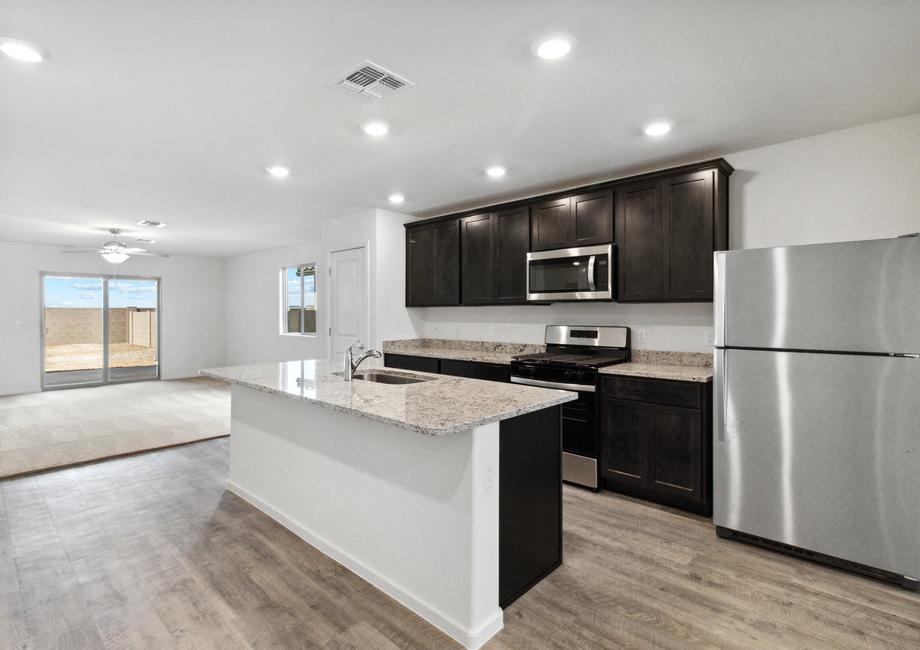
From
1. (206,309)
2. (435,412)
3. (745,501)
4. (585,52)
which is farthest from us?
(206,309)

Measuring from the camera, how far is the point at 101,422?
5.72 meters

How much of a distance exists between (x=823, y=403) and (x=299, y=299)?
7.57 m

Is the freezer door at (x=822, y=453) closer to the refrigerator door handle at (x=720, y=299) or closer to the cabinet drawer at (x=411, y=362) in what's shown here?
the refrigerator door handle at (x=720, y=299)

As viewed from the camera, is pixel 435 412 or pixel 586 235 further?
pixel 586 235

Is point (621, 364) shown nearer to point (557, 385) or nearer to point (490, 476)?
point (557, 385)

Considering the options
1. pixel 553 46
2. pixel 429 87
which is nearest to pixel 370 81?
pixel 429 87

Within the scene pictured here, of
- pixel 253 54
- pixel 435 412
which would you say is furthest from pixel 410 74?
pixel 435 412

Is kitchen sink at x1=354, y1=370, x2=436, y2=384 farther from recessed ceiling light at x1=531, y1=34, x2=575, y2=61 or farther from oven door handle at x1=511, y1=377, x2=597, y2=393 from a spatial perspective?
recessed ceiling light at x1=531, y1=34, x2=575, y2=61

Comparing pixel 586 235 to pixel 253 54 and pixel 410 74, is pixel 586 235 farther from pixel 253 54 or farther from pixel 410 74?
pixel 253 54

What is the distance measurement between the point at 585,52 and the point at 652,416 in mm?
2295

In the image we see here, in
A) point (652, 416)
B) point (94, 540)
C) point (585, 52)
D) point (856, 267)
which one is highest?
point (585, 52)

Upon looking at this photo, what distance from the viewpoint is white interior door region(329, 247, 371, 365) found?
534cm

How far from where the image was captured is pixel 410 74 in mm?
2352

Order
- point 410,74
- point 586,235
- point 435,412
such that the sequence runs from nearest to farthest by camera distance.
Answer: point 435,412 → point 410,74 → point 586,235
